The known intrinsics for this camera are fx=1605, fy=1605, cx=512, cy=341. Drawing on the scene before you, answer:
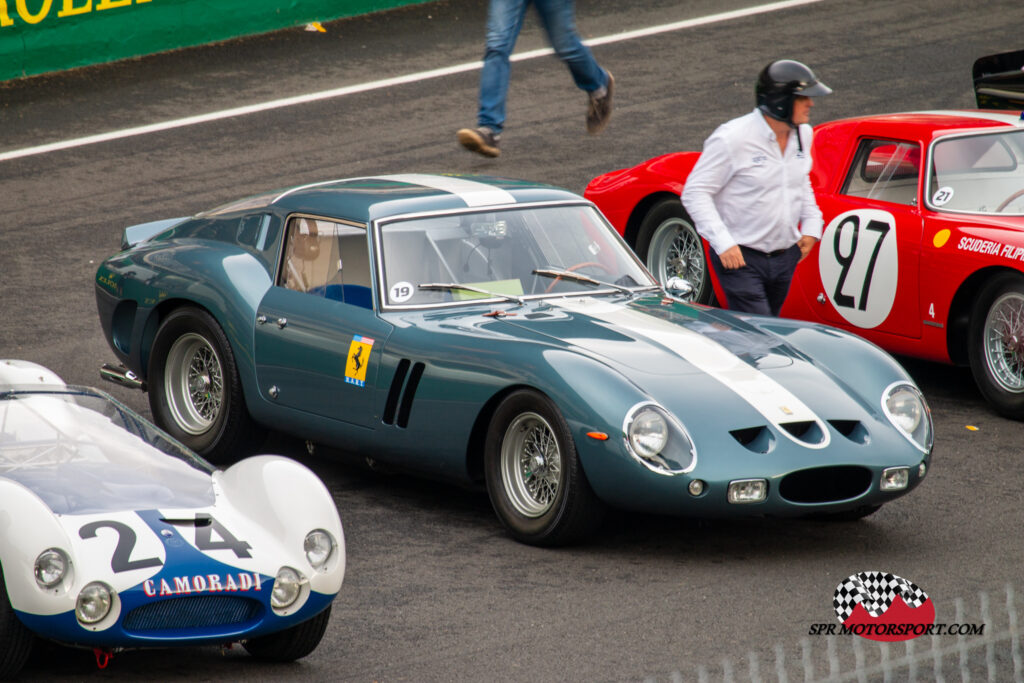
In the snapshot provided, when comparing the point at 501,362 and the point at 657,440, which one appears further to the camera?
the point at 501,362

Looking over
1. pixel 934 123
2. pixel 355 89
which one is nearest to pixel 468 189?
pixel 934 123

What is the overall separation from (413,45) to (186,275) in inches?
314

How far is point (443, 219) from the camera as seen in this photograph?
752 centimetres

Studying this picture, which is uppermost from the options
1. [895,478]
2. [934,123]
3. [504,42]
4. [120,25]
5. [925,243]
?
[120,25]

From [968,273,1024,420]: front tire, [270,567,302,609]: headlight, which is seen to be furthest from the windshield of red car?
[270,567,302,609]: headlight

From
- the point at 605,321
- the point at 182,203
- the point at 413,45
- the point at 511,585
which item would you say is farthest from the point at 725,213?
the point at 413,45

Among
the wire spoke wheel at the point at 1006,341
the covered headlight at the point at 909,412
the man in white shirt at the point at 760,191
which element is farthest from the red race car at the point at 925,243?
the covered headlight at the point at 909,412

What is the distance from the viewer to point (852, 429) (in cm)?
650

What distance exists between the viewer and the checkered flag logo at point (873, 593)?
5.93m

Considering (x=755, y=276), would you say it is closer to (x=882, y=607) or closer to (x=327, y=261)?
(x=327, y=261)

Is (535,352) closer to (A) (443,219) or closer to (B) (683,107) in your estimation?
(A) (443,219)

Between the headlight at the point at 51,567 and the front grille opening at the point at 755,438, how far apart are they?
2.64m

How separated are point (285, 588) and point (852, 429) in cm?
254

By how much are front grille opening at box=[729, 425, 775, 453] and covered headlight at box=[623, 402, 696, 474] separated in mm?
219
